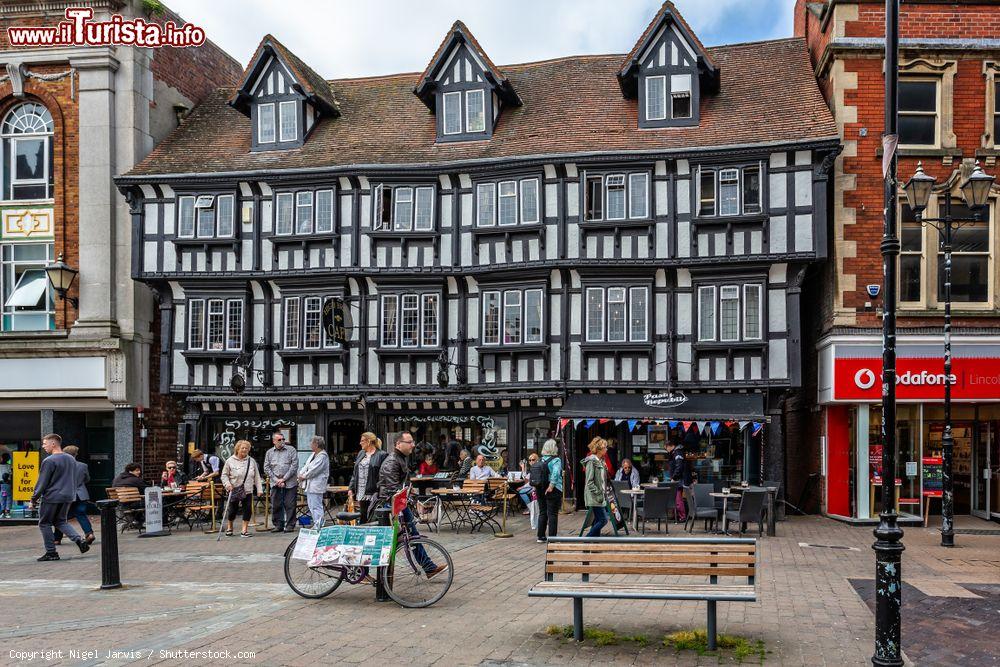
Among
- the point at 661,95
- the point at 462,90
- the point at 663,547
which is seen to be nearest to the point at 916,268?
the point at 661,95

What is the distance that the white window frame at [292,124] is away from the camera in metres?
26.1

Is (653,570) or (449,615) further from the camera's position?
(449,615)

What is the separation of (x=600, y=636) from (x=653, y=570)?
0.73 metres

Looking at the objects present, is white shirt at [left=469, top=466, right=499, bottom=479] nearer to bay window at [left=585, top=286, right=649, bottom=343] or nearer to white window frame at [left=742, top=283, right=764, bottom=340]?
bay window at [left=585, top=286, right=649, bottom=343]

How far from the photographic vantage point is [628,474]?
21.1m

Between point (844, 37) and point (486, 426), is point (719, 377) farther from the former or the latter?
point (844, 37)

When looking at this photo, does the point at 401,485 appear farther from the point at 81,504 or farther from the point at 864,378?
the point at 864,378

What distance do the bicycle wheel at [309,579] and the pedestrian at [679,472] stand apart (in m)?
10.6

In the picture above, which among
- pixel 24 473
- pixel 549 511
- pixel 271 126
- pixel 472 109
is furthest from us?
pixel 271 126

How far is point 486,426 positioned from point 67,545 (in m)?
10.2

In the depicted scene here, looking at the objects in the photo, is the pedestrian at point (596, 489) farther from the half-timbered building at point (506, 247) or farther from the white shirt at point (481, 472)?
the half-timbered building at point (506, 247)

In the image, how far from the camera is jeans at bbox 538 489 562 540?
1582 centimetres

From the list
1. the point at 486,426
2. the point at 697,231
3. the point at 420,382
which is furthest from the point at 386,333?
the point at 697,231

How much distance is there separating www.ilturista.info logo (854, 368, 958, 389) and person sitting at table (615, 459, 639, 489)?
5004 millimetres
